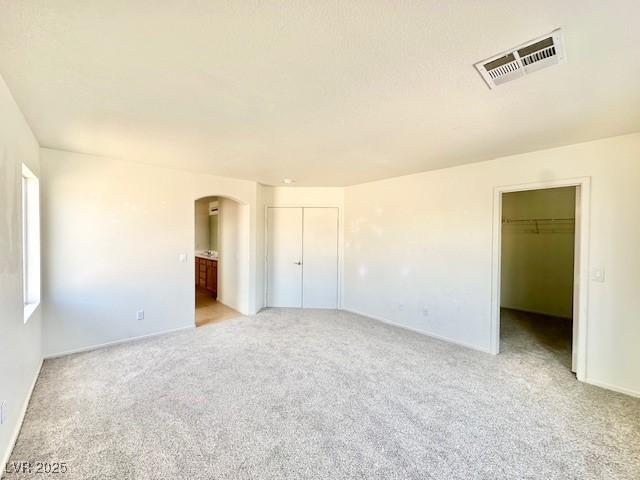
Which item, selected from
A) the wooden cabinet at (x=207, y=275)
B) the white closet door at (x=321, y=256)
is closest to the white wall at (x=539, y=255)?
the white closet door at (x=321, y=256)

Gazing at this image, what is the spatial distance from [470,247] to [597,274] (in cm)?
120

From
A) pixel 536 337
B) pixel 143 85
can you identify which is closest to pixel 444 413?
pixel 536 337

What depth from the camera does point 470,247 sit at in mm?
3598

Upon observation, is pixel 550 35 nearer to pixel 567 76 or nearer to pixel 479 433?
pixel 567 76

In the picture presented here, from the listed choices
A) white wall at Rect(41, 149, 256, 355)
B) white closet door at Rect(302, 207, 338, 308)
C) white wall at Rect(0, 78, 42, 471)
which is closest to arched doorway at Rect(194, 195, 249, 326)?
white wall at Rect(41, 149, 256, 355)

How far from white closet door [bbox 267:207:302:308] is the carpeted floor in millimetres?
1928

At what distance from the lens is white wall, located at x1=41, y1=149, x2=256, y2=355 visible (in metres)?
3.10

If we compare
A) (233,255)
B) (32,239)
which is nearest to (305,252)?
(233,255)

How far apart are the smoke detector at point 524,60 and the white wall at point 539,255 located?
4.69 metres

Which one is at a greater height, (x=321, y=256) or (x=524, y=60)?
(x=524, y=60)

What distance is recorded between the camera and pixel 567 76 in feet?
5.20

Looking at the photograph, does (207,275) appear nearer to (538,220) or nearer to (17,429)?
(17,429)

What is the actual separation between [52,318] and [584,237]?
576cm

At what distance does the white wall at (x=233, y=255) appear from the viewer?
490 cm
